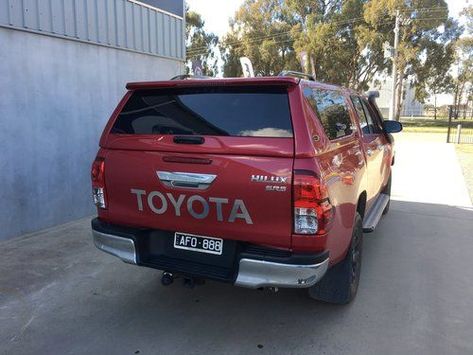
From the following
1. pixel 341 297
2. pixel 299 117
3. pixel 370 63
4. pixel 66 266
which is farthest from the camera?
pixel 370 63

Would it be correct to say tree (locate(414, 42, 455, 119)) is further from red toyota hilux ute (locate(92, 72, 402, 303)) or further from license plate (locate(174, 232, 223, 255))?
license plate (locate(174, 232, 223, 255))

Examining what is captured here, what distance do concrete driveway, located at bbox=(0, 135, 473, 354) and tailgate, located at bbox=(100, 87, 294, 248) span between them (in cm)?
86

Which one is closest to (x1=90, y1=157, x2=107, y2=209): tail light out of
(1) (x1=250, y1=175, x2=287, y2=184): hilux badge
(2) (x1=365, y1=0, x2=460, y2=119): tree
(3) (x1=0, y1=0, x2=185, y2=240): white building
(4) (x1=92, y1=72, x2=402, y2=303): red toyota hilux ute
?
(4) (x1=92, y1=72, x2=402, y2=303): red toyota hilux ute

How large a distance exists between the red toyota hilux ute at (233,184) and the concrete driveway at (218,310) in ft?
1.24

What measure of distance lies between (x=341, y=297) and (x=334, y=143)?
4.27 feet

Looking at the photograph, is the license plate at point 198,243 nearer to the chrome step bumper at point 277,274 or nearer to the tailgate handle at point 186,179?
the chrome step bumper at point 277,274

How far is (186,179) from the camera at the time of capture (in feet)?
10.2

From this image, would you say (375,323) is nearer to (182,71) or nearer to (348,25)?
(182,71)

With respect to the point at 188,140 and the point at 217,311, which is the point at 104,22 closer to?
the point at 188,140

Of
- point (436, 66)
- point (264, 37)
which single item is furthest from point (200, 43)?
point (436, 66)

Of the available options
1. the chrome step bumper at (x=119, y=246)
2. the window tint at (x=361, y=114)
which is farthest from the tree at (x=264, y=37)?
the chrome step bumper at (x=119, y=246)

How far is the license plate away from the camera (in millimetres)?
3186

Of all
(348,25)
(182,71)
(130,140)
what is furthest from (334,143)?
(348,25)

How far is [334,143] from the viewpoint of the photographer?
132 inches
